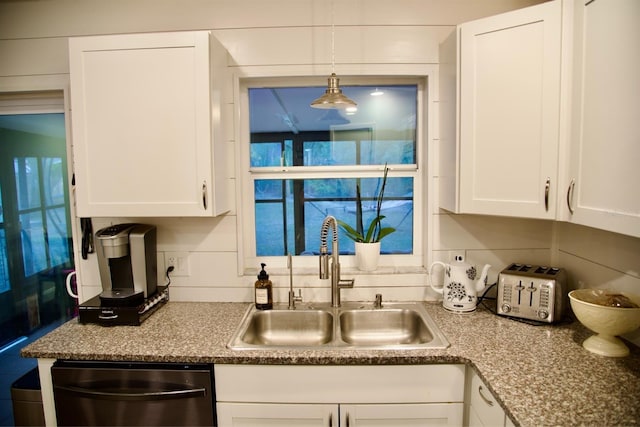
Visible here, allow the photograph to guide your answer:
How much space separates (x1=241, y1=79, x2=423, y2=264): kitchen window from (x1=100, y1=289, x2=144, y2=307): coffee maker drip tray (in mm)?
610

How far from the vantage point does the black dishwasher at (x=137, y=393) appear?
4.60ft

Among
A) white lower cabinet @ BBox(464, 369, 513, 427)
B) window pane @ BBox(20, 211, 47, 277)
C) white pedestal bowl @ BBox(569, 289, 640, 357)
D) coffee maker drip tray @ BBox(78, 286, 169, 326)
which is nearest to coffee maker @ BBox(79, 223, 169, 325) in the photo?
coffee maker drip tray @ BBox(78, 286, 169, 326)

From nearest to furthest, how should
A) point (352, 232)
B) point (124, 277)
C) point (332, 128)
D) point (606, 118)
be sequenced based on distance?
point (606, 118) < point (124, 277) < point (352, 232) < point (332, 128)

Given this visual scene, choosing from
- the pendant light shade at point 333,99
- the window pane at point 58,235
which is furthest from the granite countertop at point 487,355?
the pendant light shade at point 333,99

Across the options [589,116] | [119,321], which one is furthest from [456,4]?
[119,321]

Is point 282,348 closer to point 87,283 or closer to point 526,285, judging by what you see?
point 526,285

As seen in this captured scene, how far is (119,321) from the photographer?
5.45ft

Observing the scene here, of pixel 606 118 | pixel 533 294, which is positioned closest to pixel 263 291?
pixel 533 294

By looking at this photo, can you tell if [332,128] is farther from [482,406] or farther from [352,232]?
[482,406]

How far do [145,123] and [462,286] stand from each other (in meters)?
1.64

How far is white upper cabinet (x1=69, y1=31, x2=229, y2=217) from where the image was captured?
1612 millimetres

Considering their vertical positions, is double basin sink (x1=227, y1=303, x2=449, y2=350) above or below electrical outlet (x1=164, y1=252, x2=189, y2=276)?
below

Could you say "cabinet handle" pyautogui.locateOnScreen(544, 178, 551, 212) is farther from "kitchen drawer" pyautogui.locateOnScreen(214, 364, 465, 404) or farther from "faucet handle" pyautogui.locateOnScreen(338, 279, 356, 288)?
"faucet handle" pyautogui.locateOnScreen(338, 279, 356, 288)

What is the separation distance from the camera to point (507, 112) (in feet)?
5.00
